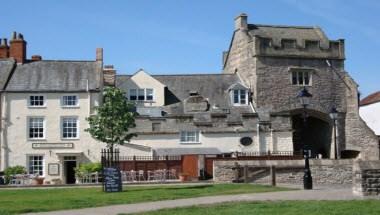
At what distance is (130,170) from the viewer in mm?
48531

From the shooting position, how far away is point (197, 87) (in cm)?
5962

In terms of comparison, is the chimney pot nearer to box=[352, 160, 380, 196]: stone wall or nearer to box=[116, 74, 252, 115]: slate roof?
box=[116, 74, 252, 115]: slate roof

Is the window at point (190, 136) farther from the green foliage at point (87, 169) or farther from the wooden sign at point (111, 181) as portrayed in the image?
the wooden sign at point (111, 181)

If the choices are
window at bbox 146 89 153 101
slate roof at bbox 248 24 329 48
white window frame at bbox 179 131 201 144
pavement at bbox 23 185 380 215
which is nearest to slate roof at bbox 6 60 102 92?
window at bbox 146 89 153 101

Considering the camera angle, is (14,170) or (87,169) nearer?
(87,169)

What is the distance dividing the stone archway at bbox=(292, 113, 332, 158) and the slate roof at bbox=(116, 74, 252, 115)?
6598mm

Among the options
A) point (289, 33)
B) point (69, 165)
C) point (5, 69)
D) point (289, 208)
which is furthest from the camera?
point (289, 33)

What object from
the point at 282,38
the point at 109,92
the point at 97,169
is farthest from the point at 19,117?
the point at 282,38

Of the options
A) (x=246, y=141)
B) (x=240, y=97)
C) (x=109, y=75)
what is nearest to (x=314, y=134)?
(x=240, y=97)

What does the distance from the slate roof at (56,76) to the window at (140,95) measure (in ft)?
12.1

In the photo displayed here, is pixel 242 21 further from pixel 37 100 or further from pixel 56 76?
pixel 37 100

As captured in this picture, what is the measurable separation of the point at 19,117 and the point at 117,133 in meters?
20.5

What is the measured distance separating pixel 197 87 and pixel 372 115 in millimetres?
22552

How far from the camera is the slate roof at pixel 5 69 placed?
53.5 metres
